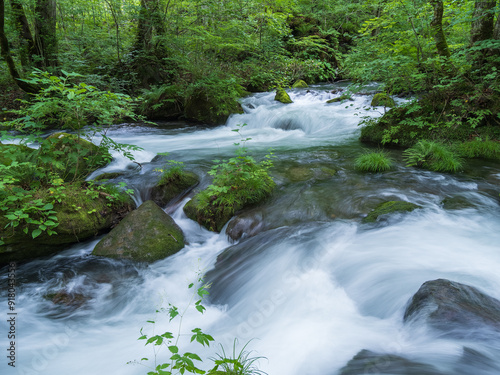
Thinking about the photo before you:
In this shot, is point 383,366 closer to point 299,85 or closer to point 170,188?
→ point 170,188

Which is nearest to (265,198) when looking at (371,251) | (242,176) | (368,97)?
(242,176)

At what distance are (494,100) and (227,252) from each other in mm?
6092

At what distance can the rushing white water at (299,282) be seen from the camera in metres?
2.37

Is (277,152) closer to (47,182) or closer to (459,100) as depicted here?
(459,100)

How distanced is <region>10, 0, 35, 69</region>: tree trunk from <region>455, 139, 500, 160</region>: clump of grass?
12915 millimetres

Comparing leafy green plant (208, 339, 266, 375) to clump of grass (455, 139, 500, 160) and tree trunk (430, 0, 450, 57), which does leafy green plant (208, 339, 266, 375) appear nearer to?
clump of grass (455, 139, 500, 160)

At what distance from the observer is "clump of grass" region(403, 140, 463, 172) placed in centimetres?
536

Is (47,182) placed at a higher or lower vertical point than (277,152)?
higher

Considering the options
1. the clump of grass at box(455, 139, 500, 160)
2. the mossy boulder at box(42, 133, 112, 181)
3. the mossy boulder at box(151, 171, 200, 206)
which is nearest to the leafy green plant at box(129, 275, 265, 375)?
the mossy boulder at box(151, 171, 200, 206)

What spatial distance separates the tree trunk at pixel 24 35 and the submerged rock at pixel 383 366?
12.6m

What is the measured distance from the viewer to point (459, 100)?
6.09 m

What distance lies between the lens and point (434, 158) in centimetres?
553

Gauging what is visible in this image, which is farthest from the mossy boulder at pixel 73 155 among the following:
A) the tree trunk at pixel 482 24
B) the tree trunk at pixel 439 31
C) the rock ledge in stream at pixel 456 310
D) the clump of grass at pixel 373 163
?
the tree trunk at pixel 482 24

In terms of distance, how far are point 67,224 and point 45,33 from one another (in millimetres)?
9757
